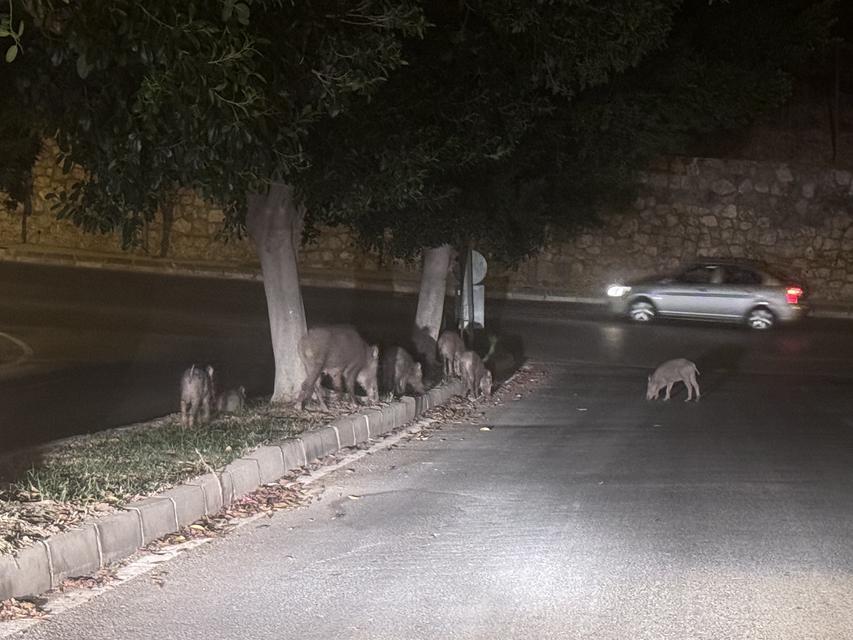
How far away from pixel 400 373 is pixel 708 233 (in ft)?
69.4

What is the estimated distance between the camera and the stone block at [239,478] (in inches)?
345

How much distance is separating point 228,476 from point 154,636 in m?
3.06

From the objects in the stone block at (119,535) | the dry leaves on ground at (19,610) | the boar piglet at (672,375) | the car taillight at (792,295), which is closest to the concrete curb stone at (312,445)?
the stone block at (119,535)

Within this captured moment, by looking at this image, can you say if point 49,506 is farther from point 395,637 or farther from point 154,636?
point 395,637

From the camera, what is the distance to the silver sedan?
93.7 ft

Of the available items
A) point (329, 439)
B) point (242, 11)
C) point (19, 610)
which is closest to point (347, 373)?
point (329, 439)

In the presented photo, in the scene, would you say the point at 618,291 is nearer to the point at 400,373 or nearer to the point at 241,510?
the point at 400,373

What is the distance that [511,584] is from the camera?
22.0 ft

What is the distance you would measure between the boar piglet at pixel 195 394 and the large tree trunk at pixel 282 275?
1.72m

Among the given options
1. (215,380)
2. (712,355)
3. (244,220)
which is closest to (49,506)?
(215,380)

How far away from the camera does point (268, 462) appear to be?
9680 millimetres

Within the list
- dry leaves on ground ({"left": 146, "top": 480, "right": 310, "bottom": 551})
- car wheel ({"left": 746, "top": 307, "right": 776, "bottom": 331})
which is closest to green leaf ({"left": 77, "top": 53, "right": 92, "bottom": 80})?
dry leaves on ground ({"left": 146, "top": 480, "right": 310, "bottom": 551})

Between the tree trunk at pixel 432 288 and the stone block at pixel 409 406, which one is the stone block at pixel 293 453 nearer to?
the stone block at pixel 409 406

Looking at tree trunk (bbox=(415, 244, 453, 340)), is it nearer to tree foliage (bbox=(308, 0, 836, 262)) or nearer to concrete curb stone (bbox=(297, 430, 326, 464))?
tree foliage (bbox=(308, 0, 836, 262))
